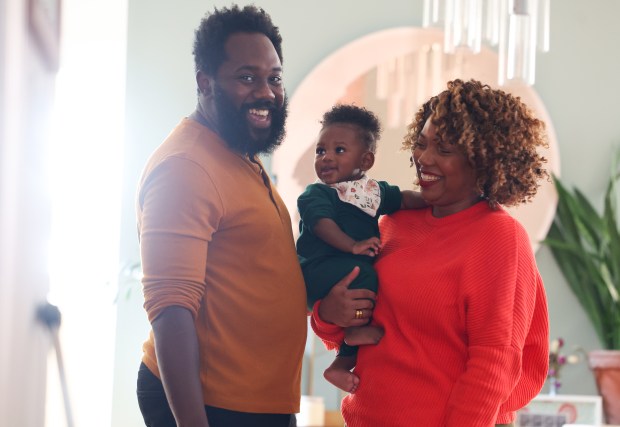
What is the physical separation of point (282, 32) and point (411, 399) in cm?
228

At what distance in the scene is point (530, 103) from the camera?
3.69 meters

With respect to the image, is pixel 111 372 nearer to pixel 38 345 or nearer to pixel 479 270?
pixel 38 345

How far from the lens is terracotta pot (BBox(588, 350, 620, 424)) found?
3.35m

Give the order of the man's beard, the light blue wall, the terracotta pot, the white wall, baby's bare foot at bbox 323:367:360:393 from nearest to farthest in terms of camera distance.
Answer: the white wall
the man's beard
baby's bare foot at bbox 323:367:360:393
the terracotta pot
the light blue wall

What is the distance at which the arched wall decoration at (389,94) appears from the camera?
11.7ft

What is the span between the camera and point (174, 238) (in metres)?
1.46

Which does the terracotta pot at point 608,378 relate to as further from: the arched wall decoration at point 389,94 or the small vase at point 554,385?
the arched wall decoration at point 389,94

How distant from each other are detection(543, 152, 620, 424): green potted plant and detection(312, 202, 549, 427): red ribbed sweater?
1.89 m

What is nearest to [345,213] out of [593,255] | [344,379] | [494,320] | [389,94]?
[344,379]

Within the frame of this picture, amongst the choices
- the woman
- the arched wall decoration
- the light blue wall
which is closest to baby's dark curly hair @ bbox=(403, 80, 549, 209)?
the woman

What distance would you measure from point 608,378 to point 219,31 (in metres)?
2.36

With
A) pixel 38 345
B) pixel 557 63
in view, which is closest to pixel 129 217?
pixel 38 345

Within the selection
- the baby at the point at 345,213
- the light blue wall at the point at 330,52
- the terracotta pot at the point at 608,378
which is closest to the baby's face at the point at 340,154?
the baby at the point at 345,213

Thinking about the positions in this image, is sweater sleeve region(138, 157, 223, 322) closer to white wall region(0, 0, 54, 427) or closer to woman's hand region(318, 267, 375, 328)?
white wall region(0, 0, 54, 427)
